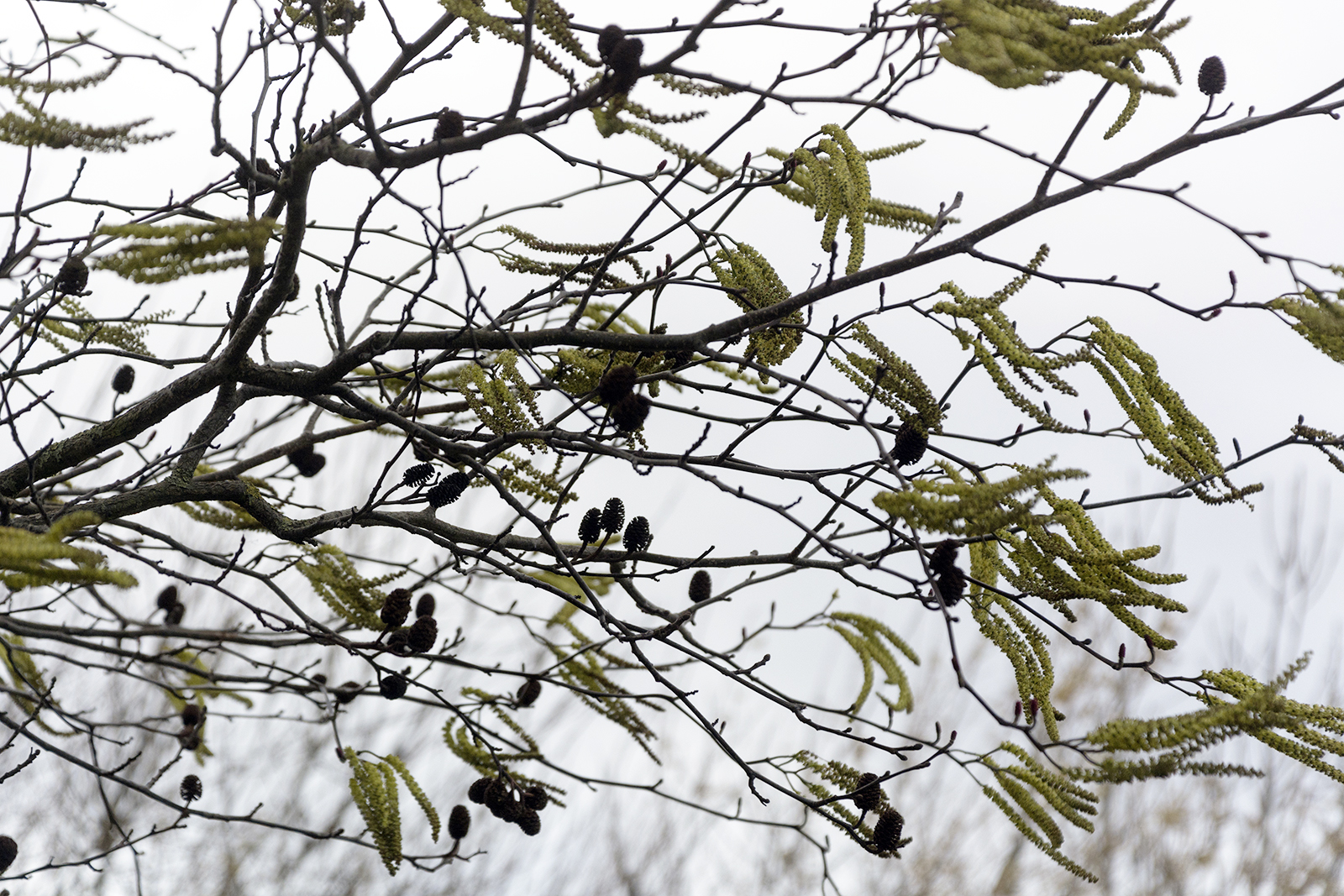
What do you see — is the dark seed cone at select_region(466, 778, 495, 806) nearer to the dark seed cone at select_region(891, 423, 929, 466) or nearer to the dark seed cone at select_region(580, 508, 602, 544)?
the dark seed cone at select_region(580, 508, 602, 544)

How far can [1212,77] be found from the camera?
159 cm

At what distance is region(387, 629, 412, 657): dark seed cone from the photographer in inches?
85.0

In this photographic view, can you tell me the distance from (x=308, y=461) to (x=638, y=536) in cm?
114

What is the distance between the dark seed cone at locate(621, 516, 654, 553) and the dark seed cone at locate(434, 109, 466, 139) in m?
0.73

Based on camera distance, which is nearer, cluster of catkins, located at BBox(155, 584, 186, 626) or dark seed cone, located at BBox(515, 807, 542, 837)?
dark seed cone, located at BBox(515, 807, 542, 837)

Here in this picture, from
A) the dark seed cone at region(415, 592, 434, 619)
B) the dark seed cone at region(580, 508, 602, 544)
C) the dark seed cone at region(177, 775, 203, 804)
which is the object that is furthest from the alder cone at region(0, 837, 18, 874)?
the dark seed cone at region(580, 508, 602, 544)

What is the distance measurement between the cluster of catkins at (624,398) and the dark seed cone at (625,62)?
0.42 meters

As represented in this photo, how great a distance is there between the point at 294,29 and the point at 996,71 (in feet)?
4.67

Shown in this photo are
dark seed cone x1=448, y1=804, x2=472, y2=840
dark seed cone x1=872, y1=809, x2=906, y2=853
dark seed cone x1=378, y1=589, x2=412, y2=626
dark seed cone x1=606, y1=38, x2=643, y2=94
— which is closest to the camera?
dark seed cone x1=606, y1=38, x2=643, y2=94

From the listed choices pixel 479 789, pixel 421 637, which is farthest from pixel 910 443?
pixel 479 789

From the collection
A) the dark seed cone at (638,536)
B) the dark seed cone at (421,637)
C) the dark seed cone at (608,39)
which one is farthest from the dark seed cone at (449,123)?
the dark seed cone at (421,637)

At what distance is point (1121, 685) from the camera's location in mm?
12188

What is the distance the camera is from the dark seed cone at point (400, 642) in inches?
85.0

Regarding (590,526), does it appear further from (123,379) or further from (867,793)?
(123,379)
